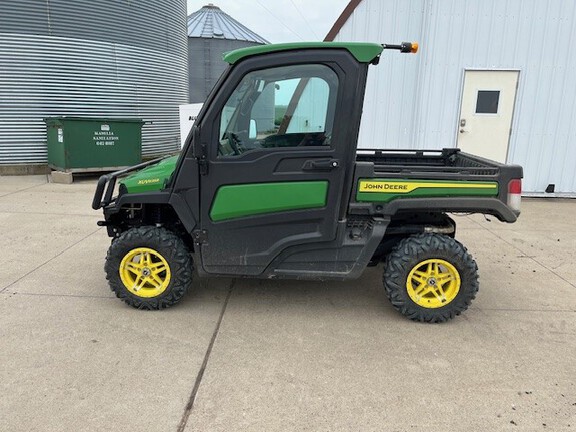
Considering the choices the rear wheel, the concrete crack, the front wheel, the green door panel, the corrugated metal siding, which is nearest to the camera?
the concrete crack

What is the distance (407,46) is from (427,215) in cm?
133

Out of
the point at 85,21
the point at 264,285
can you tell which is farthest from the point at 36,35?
the point at 264,285

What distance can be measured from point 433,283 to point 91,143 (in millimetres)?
7704

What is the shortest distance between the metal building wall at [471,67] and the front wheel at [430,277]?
5.02 m

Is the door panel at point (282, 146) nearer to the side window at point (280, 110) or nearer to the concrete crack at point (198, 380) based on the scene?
the side window at point (280, 110)

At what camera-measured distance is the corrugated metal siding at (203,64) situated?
2052 cm

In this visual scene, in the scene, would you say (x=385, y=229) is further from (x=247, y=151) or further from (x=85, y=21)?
(x=85, y=21)

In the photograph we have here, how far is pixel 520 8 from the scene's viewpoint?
744 centimetres

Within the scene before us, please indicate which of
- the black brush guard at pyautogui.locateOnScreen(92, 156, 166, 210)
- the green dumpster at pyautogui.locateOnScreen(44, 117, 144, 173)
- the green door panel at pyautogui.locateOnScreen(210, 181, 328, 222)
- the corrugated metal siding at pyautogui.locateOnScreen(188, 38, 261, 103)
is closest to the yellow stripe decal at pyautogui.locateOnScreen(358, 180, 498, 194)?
the green door panel at pyautogui.locateOnScreen(210, 181, 328, 222)

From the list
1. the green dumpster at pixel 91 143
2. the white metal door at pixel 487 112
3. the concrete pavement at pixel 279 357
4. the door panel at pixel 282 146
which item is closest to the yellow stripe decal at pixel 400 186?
the door panel at pixel 282 146

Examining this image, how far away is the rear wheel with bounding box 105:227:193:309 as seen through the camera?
3.51 meters

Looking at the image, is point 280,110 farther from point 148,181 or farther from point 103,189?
point 103,189

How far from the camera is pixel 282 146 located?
3229 millimetres

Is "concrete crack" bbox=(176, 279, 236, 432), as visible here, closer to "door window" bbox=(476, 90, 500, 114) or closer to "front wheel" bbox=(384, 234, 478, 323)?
"front wheel" bbox=(384, 234, 478, 323)
